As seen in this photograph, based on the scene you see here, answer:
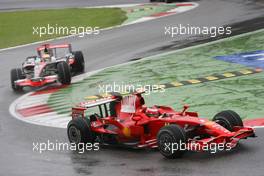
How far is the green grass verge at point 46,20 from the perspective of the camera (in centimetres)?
3544

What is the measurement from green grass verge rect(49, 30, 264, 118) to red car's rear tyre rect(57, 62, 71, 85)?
293 mm

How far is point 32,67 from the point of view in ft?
79.5

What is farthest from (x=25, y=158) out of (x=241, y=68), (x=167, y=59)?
(x=167, y=59)

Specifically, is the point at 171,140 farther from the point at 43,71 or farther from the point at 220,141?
the point at 43,71

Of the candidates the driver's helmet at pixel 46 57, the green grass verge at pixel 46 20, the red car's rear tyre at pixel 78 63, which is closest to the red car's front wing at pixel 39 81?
the driver's helmet at pixel 46 57

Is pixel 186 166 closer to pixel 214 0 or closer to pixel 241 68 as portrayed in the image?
pixel 241 68

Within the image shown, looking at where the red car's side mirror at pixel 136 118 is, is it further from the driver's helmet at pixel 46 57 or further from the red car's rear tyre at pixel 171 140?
the driver's helmet at pixel 46 57

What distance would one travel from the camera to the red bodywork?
13547 mm

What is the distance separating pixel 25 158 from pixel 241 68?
934 centimetres

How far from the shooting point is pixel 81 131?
15.2 m

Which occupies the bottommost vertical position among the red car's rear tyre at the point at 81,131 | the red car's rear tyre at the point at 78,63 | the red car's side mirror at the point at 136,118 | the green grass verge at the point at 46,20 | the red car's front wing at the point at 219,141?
the green grass verge at the point at 46,20

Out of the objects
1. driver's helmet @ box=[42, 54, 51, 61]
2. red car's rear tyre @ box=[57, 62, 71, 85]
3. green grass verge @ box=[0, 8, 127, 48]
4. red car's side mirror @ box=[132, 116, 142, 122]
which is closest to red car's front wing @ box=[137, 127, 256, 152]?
red car's side mirror @ box=[132, 116, 142, 122]

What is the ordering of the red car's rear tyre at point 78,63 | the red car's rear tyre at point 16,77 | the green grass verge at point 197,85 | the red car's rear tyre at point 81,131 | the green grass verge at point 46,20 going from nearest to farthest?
the red car's rear tyre at point 81,131 < the green grass verge at point 197,85 < the red car's rear tyre at point 16,77 < the red car's rear tyre at point 78,63 < the green grass verge at point 46,20

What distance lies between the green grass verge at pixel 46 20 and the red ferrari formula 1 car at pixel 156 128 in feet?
62.4
